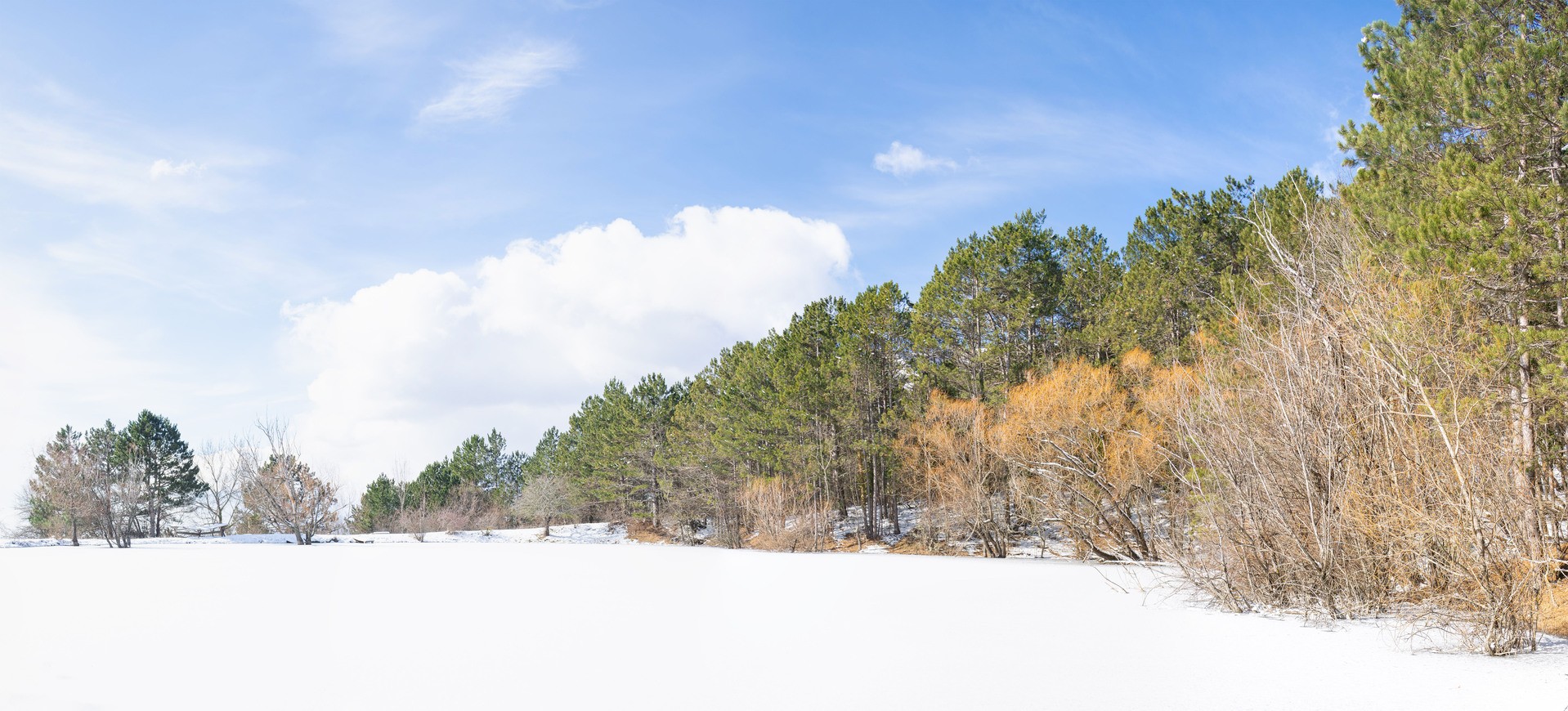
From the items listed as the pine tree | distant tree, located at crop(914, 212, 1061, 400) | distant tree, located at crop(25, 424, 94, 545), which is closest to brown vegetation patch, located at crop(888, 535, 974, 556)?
distant tree, located at crop(914, 212, 1061, 400)

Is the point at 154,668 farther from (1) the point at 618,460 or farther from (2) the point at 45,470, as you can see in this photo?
(2) the point at 45,470

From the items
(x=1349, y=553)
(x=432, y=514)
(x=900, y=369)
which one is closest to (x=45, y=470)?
(x=432, y=514)

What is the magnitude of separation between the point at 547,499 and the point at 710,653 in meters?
49.8

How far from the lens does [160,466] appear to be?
4975 cm

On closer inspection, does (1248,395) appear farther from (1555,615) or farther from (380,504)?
(380,504)

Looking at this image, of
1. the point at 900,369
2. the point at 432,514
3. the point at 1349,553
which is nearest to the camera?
the point at 1349,553

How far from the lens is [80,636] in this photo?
902 centimetres

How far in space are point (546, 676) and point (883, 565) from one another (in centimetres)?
1406

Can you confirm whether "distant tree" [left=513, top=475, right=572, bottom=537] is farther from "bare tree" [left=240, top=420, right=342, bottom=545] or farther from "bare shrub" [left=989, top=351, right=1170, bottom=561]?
"bare shrub" [left=989, top=351, right=1170, bottom=561]

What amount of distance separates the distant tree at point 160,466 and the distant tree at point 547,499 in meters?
19.4

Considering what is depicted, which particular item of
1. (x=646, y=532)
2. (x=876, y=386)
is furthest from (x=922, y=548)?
(x=646, y=532)

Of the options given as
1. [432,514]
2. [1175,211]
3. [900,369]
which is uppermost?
[1175,211]

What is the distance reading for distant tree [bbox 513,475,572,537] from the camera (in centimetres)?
5466

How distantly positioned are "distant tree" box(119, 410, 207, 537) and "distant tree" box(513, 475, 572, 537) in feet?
63.5
